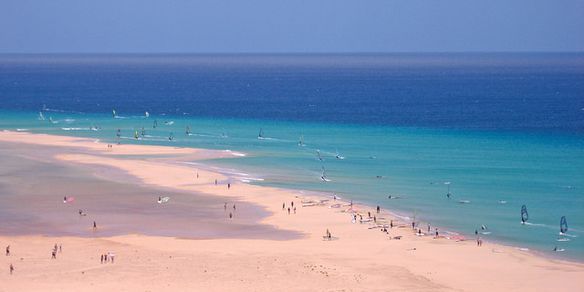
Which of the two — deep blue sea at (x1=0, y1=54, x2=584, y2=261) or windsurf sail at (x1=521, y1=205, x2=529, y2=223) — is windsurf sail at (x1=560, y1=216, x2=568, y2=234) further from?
windsurf sail at (x1=521, y1=205, x2=529, y2=223)

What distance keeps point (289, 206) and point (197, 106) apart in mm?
81002

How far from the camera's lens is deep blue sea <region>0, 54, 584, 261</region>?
59.3m

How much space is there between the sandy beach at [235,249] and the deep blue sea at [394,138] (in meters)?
3.53

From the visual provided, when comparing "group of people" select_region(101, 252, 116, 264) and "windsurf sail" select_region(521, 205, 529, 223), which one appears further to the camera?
"windsurf sail" select_region(521, 205, 529, 223)

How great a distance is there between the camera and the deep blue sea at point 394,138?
5928 cm

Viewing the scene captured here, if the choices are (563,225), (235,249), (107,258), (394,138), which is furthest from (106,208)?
(394,138)

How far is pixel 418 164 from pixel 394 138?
64.2 feet

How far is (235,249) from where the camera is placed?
158 ft

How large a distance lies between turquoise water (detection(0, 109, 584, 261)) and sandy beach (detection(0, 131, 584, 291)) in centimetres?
345

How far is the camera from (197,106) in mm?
138500

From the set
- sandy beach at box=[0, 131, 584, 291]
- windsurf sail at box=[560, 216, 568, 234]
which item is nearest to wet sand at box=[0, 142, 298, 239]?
sandy beach at box=[0, 131, 584, 291]

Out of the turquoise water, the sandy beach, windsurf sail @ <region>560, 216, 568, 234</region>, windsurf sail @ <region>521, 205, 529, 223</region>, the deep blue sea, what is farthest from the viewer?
the deep blue sea

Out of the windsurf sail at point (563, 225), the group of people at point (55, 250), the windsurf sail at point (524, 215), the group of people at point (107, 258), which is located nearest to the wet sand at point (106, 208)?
the group of people at point (55, 250)

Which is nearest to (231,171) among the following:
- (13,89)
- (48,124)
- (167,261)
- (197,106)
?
(167,261)
